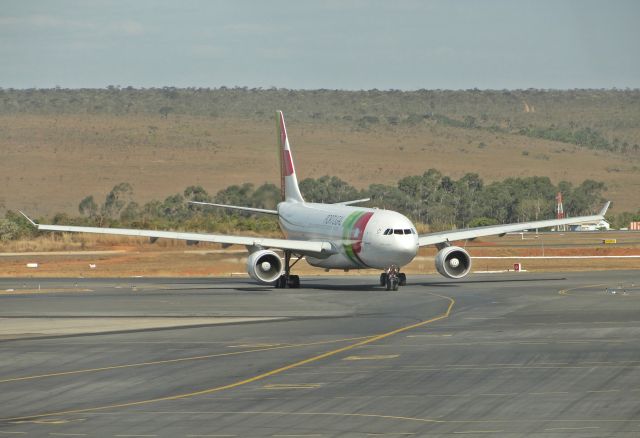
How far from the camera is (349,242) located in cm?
6431

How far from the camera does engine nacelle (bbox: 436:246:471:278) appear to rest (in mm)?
66125

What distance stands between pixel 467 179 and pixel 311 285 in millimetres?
119258

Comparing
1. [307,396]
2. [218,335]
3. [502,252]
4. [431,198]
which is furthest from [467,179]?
[307,396]

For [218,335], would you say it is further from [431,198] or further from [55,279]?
[431,198]

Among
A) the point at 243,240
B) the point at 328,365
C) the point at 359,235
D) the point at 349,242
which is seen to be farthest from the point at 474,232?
the point at 328,365

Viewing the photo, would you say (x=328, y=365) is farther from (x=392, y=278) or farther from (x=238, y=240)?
(x=238, y=240)

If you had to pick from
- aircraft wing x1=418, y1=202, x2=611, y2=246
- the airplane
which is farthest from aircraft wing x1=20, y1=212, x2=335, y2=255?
aircraft wing x1=418, y1=202, x2=611, y2=246

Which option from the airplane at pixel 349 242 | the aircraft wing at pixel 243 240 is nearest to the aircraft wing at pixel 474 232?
the airplane at pixel 349 242

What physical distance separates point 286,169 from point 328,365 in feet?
159

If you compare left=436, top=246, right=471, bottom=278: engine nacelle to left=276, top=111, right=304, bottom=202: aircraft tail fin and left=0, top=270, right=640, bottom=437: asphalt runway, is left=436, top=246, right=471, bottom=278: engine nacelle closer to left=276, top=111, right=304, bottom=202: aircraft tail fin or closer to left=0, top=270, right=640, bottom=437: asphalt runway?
left=0, top=270, right=640, bottom=437: asphalt runway

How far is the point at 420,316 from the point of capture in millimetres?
47500

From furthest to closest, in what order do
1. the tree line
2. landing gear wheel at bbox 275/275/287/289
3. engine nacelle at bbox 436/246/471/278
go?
the tree line < landing gear wheel at bbox 275/275/287/289 < engine nacelle at bbox 436/246/471/278

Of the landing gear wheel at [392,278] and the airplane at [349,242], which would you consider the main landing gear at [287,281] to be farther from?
the landing gear wheel at [392,278]

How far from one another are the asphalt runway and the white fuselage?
8.69 feet
